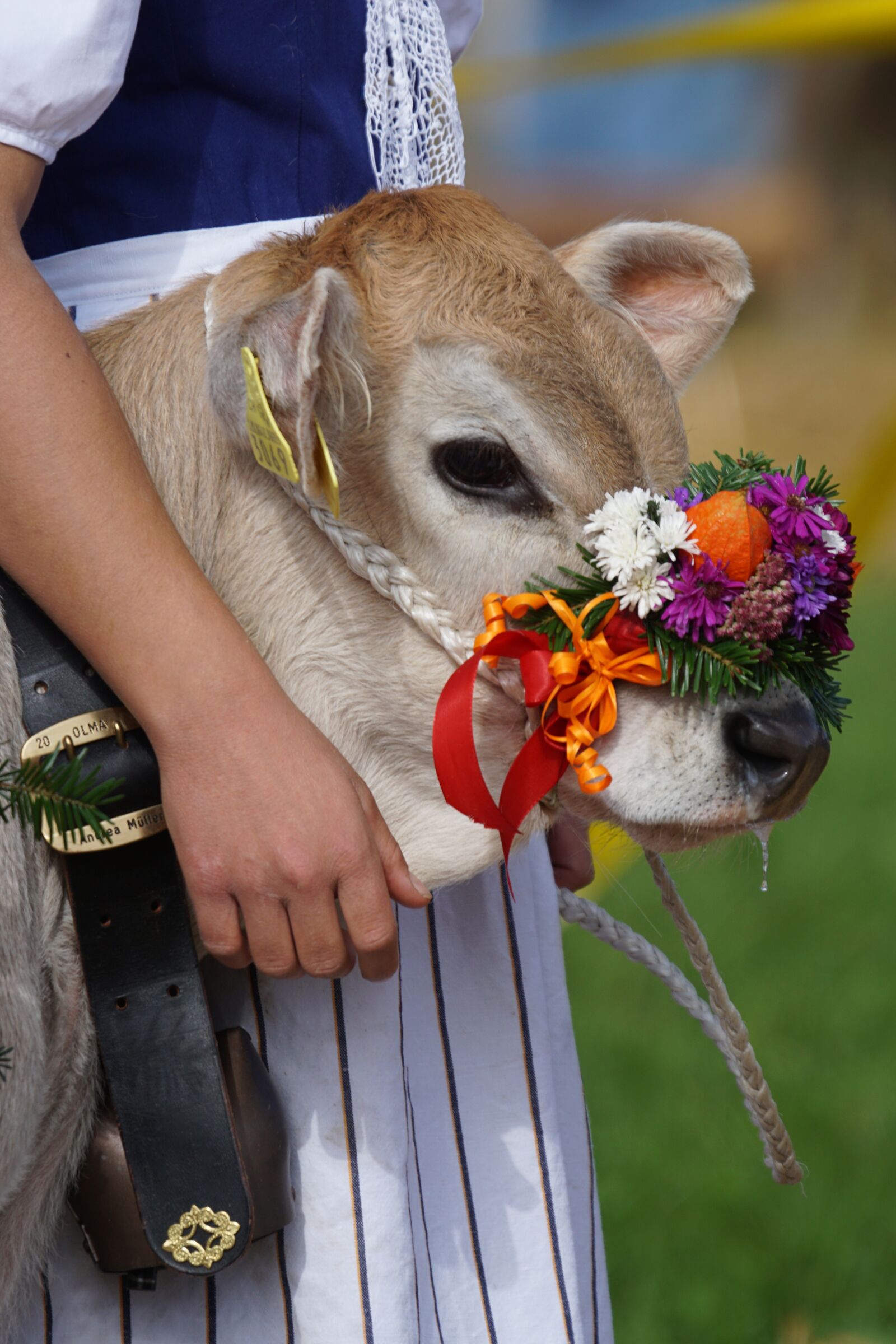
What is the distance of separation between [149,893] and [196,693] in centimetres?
24

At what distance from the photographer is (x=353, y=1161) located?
4.69 ft

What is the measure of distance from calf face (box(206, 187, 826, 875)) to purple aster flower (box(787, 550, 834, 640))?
75 mm

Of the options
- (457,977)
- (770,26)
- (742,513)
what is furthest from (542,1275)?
(770,26)

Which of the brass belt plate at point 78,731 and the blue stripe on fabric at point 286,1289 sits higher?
the brass belt plate at point 78,731

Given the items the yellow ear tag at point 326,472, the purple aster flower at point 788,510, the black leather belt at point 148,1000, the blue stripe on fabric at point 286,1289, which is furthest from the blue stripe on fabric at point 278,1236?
the purple aster flower at point 788,510

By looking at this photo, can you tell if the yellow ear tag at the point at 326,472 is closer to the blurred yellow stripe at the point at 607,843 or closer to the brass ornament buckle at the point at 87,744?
the brass ornament buckle at the point at 87,744

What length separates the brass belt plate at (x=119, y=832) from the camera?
127cm

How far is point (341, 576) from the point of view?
1.48 metres

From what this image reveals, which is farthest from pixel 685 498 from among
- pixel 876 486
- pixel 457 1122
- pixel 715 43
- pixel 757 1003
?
pixel 715 43

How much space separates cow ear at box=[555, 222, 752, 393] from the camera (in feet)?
5.80

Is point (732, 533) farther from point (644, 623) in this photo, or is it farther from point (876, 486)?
point (876, 486)

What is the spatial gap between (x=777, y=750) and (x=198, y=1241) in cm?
73

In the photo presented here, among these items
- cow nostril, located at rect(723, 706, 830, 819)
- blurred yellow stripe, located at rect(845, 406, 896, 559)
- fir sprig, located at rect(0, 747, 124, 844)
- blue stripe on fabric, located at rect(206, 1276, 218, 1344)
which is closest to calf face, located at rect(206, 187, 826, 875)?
cow nostril, located at rect(723, 706, 830, 819)

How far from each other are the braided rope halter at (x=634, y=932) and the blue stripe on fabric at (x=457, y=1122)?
0.85 ft
